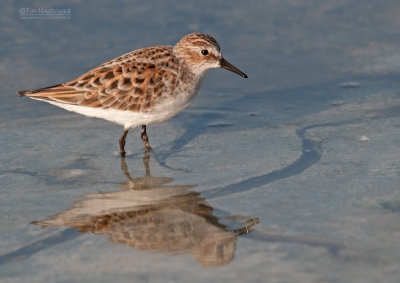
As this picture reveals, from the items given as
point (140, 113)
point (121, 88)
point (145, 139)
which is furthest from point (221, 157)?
point (121, 88)

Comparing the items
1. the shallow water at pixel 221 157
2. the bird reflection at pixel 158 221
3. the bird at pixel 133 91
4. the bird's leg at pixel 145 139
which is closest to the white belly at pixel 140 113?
the bird at pixel 133 91

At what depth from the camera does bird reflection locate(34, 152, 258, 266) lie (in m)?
→ 6.60

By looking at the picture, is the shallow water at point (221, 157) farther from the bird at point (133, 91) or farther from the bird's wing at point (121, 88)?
the bird's wing at point (121, 88)

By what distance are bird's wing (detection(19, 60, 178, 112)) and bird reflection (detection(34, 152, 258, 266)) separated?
5.18ft

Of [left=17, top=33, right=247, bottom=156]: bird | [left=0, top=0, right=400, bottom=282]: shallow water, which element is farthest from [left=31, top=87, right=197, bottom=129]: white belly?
[left=0, top=0, right=400, bottom=282]: shallow water

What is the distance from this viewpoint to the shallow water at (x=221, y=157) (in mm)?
6352

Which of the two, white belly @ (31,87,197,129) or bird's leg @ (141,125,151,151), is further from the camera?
bird's leg @ (141,125,151,151)

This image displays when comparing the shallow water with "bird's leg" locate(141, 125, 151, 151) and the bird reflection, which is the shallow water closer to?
the bird reflection

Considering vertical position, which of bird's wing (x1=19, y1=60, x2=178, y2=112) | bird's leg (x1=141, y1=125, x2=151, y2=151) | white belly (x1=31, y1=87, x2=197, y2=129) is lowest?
bird's leg (x1=141, y1=125, x2=151, y2=151)

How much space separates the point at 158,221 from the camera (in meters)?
7.20

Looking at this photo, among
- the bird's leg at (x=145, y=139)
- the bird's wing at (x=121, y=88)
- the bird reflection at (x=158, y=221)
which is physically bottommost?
the bird reflection at (x=158, y=221)

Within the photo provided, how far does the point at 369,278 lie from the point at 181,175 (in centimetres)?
331

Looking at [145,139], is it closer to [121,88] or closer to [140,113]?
[140,113]

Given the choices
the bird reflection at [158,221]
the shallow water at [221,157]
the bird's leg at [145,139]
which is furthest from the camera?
the bird's leg at [145,139]
